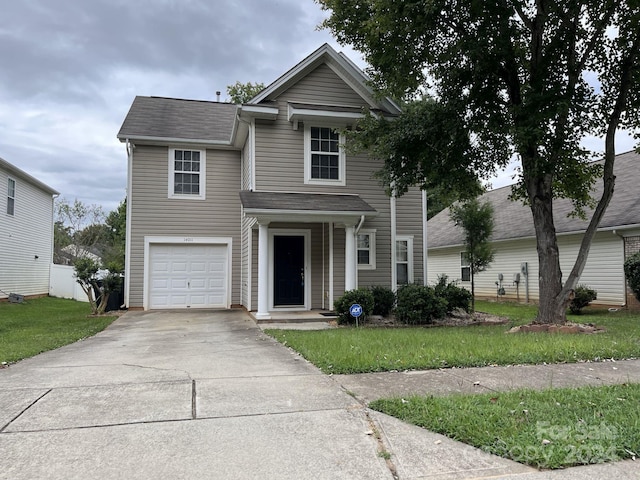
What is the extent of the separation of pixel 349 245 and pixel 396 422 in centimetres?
821

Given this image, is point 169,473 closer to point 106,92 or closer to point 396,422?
point 396,422

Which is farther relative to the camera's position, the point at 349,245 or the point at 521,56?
the point at 349,245

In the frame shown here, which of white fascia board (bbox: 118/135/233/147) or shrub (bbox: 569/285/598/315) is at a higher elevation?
white fascia board (bbox: 118/135/233/147)

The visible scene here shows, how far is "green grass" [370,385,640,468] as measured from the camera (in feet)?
11.0

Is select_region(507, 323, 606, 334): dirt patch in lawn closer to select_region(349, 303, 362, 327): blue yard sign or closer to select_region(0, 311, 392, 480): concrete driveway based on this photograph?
select_region(349, 303, 362, 327): blue yard sign

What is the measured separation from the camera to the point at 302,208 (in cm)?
1138

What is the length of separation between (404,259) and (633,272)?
22.1 feet

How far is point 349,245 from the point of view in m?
12.1

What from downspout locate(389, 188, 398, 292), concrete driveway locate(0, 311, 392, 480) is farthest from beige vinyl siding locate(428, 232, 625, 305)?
concrete driveway locate(0, 311, 392, 480)

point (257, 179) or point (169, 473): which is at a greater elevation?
point (257, 179)

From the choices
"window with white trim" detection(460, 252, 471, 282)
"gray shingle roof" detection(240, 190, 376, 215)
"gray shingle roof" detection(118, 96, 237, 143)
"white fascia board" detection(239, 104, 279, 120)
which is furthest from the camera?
"window with white trim" detection(460, 252, 471, 282)

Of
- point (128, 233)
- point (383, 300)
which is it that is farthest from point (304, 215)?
point (128, 233)

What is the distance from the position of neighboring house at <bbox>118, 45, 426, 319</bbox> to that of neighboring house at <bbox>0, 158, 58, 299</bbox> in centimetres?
816

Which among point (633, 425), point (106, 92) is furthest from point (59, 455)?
point (106, 92)
